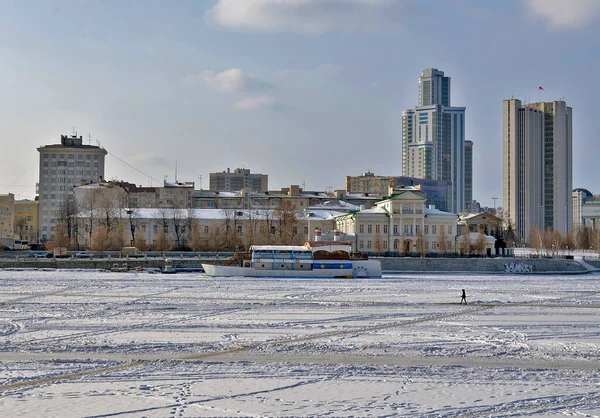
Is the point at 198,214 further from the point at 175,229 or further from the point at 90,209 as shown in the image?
the point at 90,209

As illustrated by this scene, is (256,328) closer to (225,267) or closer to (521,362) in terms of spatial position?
(521,362)

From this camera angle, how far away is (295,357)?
2162 centimetres

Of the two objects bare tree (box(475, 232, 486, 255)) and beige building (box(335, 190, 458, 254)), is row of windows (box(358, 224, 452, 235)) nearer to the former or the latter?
beige building (box(335, 190, 458, 254))

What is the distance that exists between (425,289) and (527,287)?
915cm

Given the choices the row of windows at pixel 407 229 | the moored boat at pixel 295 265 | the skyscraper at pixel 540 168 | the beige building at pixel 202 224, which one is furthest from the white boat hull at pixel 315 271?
the skyscraper at pixel 540 168

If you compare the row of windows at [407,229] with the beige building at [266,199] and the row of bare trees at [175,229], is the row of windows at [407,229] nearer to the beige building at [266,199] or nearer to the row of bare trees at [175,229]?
the row of bare trees at [175,229]

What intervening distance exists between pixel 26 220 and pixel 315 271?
3775 inches

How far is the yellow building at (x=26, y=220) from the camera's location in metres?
139

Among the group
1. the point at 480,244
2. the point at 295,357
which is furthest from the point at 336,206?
the point at 295,357

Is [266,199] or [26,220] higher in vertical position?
[266,199]

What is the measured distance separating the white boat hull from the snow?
22.8 meters

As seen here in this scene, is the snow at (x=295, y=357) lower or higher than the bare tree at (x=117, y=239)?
lower

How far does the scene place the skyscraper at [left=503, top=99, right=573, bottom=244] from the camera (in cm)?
17588

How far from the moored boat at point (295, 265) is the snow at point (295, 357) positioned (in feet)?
75.5
